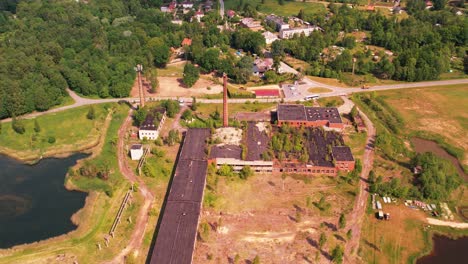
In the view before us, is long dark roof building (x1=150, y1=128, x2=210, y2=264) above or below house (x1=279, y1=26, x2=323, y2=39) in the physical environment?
below

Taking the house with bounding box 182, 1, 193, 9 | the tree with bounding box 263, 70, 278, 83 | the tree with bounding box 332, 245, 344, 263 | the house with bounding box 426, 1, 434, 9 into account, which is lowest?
the tree with bounding box 332, 245, 344, 263

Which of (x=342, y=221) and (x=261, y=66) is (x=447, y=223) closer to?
(x=342, y=221)

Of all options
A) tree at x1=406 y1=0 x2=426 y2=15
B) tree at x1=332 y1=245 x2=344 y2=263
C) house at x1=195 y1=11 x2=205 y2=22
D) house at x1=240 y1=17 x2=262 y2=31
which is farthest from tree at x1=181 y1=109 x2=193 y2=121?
tree at x1=406 y1=0 x2=426 y2=15

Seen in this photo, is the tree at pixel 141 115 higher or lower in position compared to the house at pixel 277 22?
lower

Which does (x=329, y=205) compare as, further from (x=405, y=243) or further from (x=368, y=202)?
(x=405, y=243)

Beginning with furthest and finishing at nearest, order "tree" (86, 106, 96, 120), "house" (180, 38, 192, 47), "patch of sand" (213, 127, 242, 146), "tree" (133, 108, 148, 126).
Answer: "house" (180, 38, 192, 47) < "tree" (86, 106, 96, 120) < "tree" (133, 108, 148, 126) < "patch of sand" (213, 127, 242, 146)

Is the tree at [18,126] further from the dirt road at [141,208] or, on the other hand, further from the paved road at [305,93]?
the dirt road at [141,208]

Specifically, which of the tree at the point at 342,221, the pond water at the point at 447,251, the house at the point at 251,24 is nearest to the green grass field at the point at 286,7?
the house at the point at 251,24

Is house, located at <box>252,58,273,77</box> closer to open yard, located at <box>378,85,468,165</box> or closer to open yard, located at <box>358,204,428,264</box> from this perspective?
open yard, located at <box>378,85,468,165</box>
